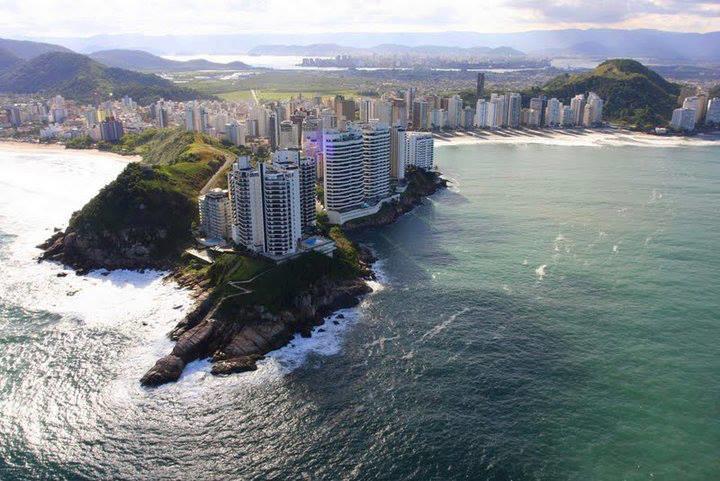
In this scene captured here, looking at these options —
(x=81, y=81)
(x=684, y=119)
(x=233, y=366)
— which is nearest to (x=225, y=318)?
(x=233, y=366)

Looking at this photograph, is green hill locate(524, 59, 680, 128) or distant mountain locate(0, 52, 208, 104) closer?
green hill locate(524, 59, 680, 128)

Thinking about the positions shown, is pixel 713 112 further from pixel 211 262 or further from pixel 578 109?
pixel 211 262

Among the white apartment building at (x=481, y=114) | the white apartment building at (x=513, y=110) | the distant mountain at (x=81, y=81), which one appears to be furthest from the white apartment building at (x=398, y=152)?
the distant mountain at (x=81, y=81)

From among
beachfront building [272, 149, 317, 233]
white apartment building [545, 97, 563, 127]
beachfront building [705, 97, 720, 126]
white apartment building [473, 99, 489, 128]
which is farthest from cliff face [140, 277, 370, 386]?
beachfront building [705, 97, 720, 126]

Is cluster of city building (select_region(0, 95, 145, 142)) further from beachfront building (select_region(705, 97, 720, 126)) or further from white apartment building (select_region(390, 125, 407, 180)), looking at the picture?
beachfront building (select_region(705, 97, 720, 126))

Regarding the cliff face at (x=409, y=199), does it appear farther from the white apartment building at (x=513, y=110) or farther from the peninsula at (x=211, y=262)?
the white apartment building at (x=513, y=110)

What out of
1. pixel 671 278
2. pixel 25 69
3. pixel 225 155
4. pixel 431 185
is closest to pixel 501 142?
pixel 431 185

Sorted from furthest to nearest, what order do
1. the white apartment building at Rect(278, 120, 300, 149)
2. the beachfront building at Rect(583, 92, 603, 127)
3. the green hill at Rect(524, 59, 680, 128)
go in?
the green hill at Rect(524, 59, 680, 128) < the beachfront building at Rect(583, 92, 603, 127) < the white apartment building at Rect(278, 120, 300, 149)
